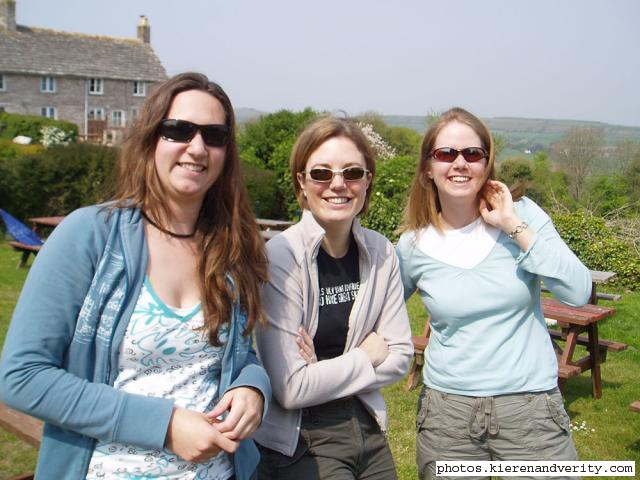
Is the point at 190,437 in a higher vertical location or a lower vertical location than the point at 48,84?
lower

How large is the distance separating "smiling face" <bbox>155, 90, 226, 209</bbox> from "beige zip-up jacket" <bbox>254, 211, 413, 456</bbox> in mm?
492

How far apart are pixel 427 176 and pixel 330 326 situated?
1.02 m

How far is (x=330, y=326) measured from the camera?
7.86 feet

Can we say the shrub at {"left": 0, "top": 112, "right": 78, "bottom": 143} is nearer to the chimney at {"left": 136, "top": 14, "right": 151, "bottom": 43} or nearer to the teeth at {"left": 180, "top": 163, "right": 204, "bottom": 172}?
the chimney at {"left": 136, "top": 14, "right": 151, "bottom": 43}

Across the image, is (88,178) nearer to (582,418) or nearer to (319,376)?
(582,418)

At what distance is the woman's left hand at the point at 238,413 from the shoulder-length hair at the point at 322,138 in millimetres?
929

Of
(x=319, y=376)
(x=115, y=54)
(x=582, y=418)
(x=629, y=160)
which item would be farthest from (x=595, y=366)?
(x=115, y=54)

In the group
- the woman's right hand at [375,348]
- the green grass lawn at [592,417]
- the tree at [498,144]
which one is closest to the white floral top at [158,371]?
the woman's right hand at [375,348]

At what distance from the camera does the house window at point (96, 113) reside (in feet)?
159

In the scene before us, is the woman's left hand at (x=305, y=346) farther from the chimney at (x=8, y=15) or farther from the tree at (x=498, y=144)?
the chimney at (x=8, y=15)

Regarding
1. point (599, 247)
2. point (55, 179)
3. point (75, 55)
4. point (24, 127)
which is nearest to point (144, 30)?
point (75, 55)

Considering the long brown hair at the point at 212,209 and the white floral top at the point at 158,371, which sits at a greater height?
the long brown hair at the point at 212,209

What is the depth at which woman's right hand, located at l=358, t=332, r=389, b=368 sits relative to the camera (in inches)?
94.3

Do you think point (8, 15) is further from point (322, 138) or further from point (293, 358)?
point (293, 358)
